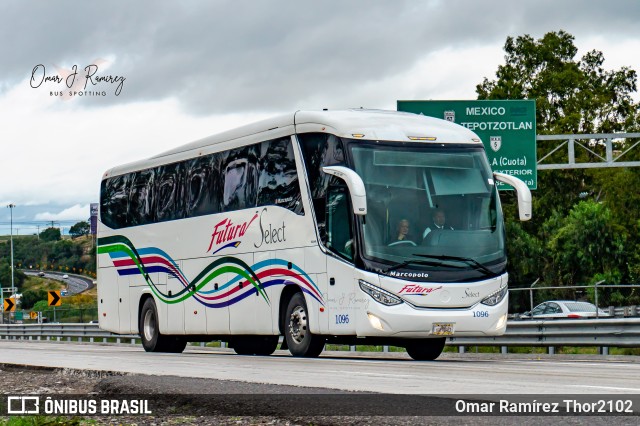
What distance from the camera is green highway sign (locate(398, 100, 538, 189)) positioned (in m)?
32.9

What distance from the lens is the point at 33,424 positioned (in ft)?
31.6

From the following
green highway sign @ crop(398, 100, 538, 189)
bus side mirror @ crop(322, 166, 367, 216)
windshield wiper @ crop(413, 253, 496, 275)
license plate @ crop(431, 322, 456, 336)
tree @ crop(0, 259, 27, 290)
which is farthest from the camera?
tree @ crop(0, 259, 27, 290)

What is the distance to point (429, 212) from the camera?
17641 millimetres

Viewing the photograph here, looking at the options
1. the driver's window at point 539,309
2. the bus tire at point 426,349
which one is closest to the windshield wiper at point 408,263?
the bus tire at point 426,349

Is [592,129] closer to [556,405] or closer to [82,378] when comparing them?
[82,378]

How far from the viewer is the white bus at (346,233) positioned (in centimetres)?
1742

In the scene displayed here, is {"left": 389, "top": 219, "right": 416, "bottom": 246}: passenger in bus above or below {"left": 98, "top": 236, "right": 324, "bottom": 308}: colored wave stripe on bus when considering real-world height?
above

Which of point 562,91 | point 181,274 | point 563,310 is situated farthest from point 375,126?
point 562,91

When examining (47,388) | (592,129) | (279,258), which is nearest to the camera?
(47,388)

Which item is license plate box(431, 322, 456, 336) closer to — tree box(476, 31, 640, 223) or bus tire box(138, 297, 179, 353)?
bus tire box(138, 297, 179, 353)

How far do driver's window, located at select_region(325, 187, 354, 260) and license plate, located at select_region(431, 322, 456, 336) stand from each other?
1.52 metres

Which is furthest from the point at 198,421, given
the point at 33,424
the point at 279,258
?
the point at 279,258

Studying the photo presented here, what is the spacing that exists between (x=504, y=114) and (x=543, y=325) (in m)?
10.5

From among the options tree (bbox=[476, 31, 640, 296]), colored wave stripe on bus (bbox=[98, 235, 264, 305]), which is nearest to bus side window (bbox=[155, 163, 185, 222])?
colored wave stripe on bus (bbox=[98, 235, 264, 305])
